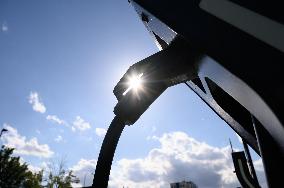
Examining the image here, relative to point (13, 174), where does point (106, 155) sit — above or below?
below

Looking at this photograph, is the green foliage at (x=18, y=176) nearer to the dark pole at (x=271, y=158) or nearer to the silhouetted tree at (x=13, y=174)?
the silhouetted tree at (x=13, y=174)

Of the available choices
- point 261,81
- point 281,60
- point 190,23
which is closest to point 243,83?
point 261,81

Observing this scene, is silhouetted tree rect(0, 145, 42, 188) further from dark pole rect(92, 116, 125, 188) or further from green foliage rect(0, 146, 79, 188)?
dark pole rect(92, 116, 125, 188)

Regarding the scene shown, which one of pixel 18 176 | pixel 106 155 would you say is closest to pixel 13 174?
pixel 18 176

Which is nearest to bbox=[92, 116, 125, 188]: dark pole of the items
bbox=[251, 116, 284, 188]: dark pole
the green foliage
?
bbox=[251, 116, 284, 188]: dark pole

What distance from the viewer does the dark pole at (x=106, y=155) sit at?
124 cm

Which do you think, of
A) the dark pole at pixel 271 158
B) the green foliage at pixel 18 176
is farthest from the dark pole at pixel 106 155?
the green foliage at pixel 18 176

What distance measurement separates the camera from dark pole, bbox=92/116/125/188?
124 centimetres

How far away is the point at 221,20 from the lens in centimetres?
145

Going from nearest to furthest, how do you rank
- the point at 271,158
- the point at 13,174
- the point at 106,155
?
1. the point at 271,158
2. the point at 106,155
3. the point at 13,174

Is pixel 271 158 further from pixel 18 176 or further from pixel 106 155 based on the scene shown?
pixel 18 176

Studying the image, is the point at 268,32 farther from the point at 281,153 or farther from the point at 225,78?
the point at 281,153

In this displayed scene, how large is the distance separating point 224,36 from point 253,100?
37 centimetres

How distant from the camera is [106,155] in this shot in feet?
4.25
